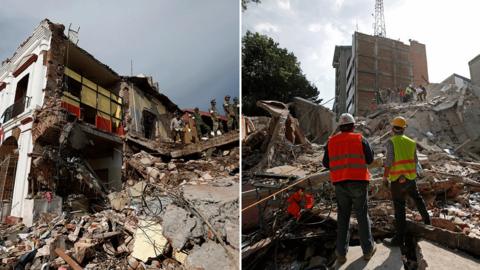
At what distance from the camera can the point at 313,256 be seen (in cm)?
299

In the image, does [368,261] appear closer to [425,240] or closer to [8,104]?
[425,240]

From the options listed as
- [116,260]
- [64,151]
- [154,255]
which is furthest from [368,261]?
[64,151]

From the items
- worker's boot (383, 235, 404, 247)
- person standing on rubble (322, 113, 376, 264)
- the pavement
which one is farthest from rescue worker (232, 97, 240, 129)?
the pavement

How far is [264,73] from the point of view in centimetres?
1460

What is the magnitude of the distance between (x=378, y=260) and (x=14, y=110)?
10257 millimetres

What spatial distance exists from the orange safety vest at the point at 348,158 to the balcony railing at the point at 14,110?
9242 mm

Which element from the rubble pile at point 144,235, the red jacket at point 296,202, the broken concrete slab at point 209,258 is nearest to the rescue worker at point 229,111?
the rubble pile at point 144,235

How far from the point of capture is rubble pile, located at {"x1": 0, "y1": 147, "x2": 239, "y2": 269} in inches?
172

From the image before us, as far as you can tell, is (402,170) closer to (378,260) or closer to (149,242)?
(378,260)

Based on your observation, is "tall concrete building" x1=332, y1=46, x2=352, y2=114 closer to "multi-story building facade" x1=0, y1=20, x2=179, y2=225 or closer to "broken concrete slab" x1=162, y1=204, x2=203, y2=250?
"multi-story building facade" x1=0, y1=20, x2=179, y2=225

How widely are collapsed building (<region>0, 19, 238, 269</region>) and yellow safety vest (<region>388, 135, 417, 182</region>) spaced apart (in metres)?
2.08

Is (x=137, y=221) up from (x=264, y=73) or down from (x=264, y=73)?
down


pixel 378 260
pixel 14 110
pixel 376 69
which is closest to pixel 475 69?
pixel 376 69

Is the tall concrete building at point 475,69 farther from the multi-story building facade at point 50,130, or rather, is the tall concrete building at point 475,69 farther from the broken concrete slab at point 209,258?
the multi-story building facade at point 50,130
